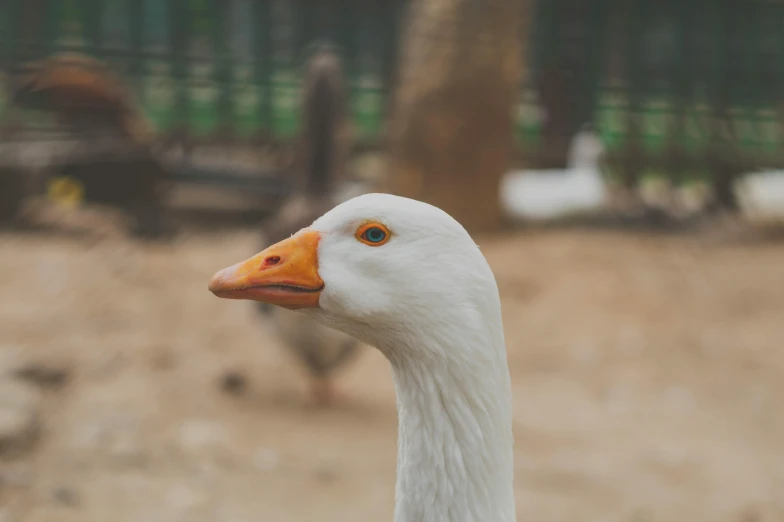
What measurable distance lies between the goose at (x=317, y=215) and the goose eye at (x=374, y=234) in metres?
2.81

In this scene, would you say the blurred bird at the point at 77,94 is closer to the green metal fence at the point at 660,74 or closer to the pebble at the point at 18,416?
the green metal fence at the point at 660,74

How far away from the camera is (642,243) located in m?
8.19

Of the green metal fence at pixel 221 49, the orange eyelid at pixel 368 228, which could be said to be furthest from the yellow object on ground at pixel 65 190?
the orange eyelid at pixel 368 228

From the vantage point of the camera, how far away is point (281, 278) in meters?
1.79

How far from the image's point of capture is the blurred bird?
30.4 ft

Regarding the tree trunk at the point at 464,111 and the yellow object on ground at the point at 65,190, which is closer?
the tree trunk at the point at 464,111

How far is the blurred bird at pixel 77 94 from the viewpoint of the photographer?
9.26 m

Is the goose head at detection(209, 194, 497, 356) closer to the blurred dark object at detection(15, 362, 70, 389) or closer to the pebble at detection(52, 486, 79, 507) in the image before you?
the pebble at detection(52, 486, 79, 507)

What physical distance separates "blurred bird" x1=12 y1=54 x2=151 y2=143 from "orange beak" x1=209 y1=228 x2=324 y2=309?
26.7 feet

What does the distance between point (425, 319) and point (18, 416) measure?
3.00 meters

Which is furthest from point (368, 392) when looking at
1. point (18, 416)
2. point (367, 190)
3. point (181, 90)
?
point (181, 90)

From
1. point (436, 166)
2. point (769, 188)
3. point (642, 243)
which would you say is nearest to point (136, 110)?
point (436, 166)

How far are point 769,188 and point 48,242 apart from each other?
7837mm

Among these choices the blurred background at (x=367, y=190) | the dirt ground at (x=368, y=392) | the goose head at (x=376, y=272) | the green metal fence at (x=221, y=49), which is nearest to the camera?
the goose head at (x=376, y=272)
